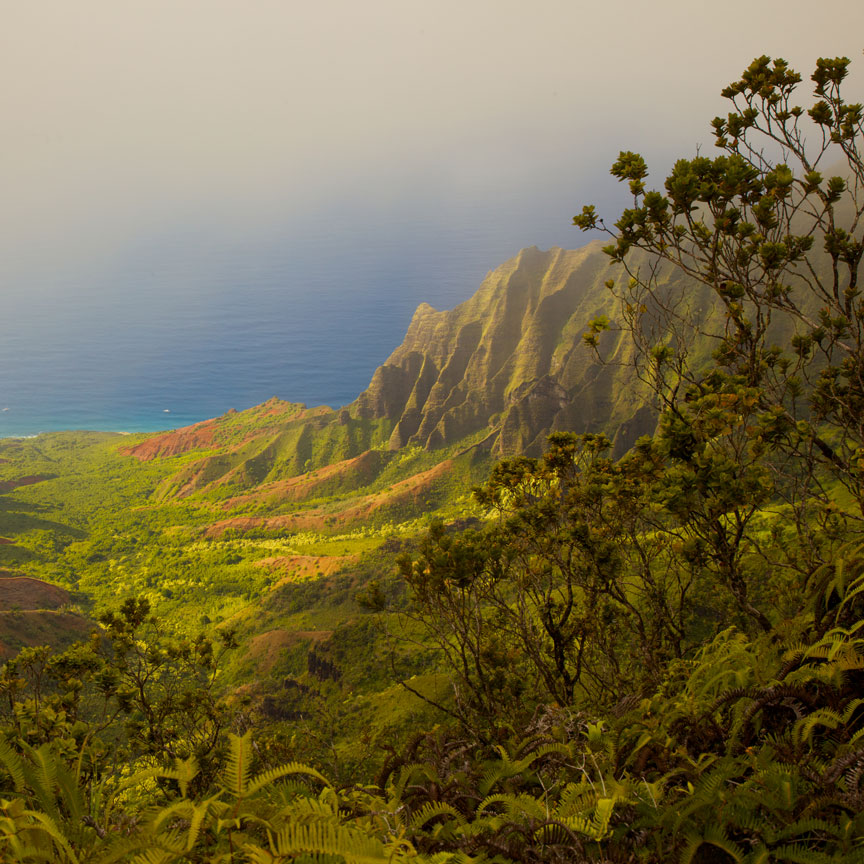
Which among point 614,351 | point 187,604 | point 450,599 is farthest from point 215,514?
point 450,599

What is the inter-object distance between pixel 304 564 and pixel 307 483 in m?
46.7

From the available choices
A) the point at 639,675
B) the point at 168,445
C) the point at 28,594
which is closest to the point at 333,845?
the point at 639,675

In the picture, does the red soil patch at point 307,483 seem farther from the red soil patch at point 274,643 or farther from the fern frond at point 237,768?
the fern frond at point 237,768

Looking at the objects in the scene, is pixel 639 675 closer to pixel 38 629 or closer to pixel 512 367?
pixel 38 629

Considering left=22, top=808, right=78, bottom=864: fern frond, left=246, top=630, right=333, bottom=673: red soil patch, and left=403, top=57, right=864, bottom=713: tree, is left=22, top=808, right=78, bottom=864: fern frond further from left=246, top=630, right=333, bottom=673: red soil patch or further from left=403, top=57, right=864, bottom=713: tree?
left=246, top=630, right=333, bottom=673: red soil patch

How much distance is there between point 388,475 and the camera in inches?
5645

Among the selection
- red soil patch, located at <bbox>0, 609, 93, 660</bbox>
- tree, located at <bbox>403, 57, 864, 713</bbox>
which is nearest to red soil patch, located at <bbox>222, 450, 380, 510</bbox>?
red soil patch, located at <bbox>0, 609, 93, 660</bbox>

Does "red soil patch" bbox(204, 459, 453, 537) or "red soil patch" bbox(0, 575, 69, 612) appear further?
"red soil patch" bbox(204, 459, 453, 537)

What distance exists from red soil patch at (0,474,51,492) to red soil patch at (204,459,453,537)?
69080mm

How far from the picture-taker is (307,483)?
145750mm

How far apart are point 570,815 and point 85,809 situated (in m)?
2.12

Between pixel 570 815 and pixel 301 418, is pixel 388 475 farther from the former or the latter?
pixel 570 815

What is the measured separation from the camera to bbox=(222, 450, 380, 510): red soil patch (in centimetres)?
14325

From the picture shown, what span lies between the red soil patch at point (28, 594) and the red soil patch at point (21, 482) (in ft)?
282
